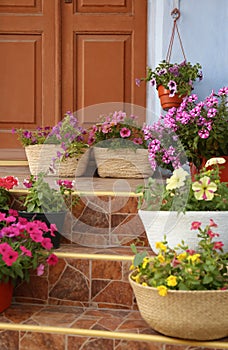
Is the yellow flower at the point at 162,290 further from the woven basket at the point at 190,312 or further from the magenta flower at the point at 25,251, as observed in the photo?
the magenta flower at the point at 25,251

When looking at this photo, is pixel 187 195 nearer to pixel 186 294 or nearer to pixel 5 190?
pixel 186 294

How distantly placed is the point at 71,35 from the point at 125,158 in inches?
43.1

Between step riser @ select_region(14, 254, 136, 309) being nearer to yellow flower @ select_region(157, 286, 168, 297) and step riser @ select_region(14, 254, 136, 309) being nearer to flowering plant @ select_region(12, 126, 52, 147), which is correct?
yellow flower @ select_region(157, 286, 168, 297)

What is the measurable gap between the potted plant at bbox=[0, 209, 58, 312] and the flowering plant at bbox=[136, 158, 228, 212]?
1.47 feet

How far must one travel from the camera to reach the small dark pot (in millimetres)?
2816

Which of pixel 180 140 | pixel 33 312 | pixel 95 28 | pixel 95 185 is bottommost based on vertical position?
pixel 33 312

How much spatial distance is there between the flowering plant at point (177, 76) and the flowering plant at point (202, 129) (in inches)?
13.0

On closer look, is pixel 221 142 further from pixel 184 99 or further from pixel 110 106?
pixel 110 106

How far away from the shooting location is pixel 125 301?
2.67 m

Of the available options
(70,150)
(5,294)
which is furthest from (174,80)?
(5,294)

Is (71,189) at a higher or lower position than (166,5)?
lower

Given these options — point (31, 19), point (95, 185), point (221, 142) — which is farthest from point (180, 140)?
point (31, 19)

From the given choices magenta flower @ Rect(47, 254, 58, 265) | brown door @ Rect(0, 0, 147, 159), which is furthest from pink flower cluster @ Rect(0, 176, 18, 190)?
brown door @ Rect(0, 0, 147, 159)

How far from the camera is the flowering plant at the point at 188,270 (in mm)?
2229
